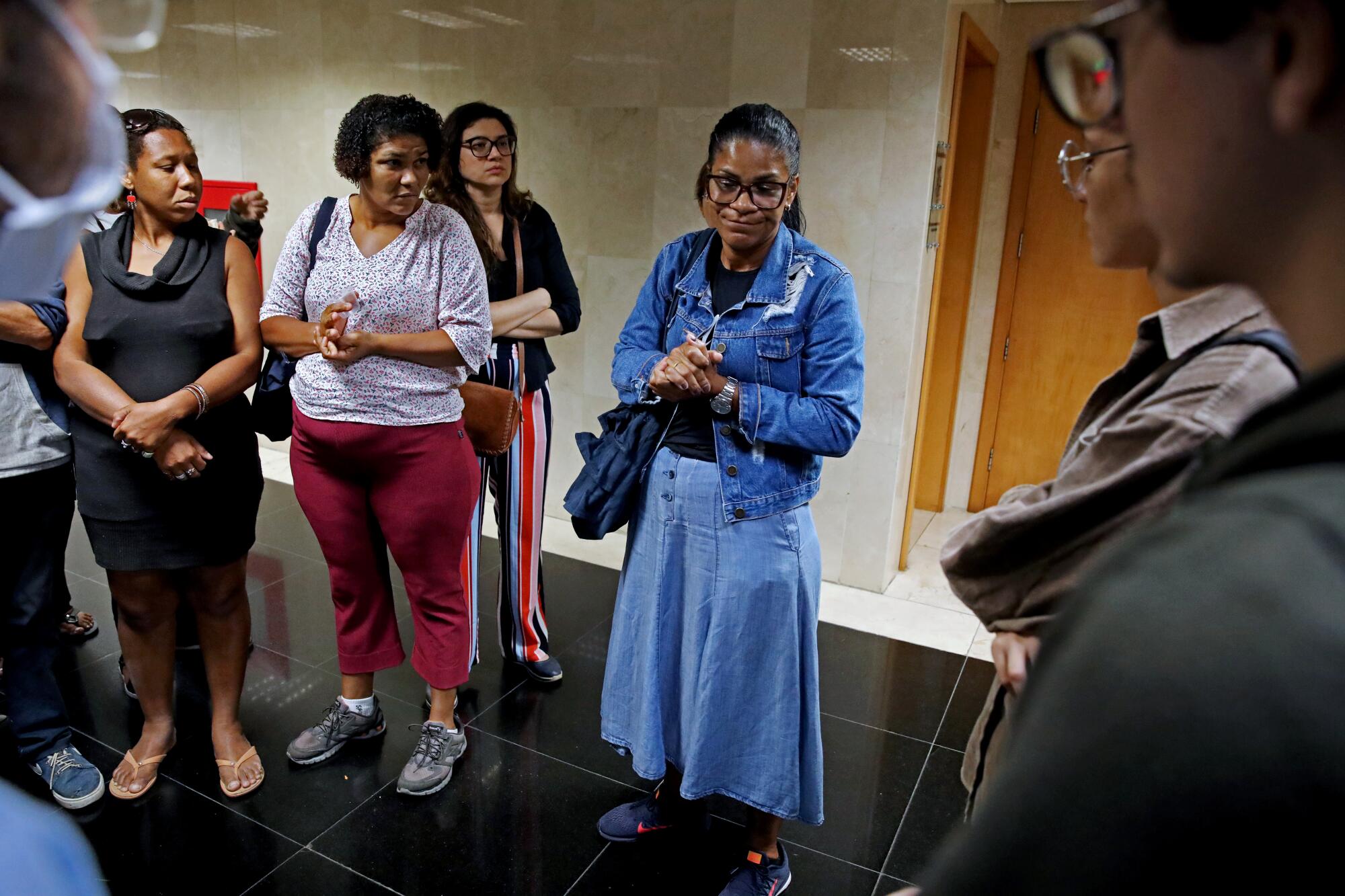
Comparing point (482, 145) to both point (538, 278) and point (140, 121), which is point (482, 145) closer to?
point (538, 278)

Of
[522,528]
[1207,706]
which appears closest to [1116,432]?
[1207,706]

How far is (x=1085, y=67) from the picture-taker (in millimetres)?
592

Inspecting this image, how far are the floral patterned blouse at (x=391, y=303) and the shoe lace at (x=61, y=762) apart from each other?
3.72 feet

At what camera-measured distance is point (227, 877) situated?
6.95 ft

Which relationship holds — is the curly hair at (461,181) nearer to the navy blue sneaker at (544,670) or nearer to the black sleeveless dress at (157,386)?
the black sleeveless dress at (157,386)

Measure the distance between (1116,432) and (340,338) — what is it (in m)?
1.74

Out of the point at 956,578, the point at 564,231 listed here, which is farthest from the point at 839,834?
the point at 564,231

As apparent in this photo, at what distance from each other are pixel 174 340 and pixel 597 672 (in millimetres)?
1694

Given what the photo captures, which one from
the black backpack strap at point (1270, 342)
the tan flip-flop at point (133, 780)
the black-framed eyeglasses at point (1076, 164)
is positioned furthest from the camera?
A: the tan flip-flop at point (133, 780)

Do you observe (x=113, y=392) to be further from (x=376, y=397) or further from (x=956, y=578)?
(x=956, y=578)

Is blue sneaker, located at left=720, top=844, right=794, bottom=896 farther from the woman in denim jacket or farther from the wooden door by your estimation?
the wooden door

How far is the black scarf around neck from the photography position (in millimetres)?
2152

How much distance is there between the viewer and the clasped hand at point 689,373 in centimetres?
186

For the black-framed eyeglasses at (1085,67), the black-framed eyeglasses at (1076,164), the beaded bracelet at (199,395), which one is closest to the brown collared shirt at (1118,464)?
the black-framed eyeglasses at (1076,164)
